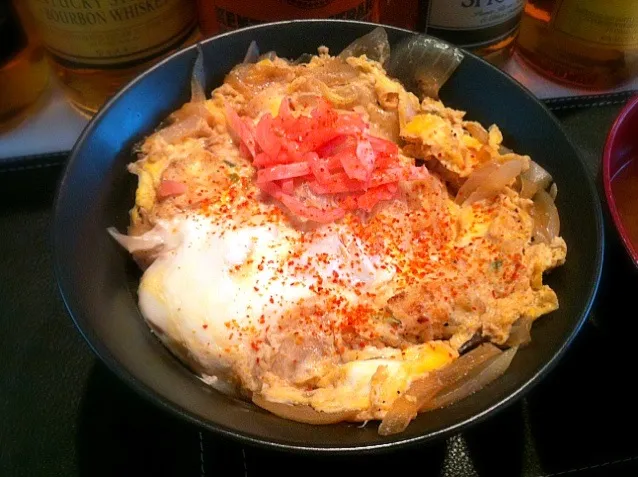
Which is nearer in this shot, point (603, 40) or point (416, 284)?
point (416, 284)

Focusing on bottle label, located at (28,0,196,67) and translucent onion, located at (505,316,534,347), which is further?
bottle label, located at (28,0,196,67)

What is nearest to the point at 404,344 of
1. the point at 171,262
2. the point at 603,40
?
the point at 171,262

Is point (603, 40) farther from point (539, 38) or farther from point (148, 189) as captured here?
point (148, 189)

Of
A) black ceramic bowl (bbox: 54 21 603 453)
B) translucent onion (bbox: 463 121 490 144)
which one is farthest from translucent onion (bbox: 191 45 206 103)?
translucent onion (bbox: 463 121 490 144)

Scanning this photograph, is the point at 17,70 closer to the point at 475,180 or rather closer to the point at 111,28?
the point at 111,28

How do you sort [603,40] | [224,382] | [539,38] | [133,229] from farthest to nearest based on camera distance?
[539,38], [603,40], [133,229], [224,382]

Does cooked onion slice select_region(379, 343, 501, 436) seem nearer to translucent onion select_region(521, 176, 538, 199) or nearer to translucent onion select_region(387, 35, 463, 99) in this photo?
translucent onion select_region(521, 176, 538, 199)
